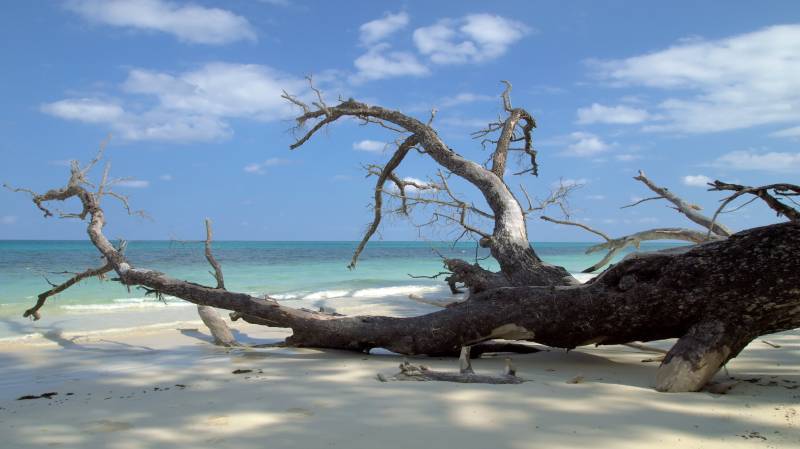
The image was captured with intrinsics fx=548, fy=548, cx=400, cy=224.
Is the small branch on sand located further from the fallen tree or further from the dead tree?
the dead tree

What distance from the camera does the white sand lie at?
2566mm

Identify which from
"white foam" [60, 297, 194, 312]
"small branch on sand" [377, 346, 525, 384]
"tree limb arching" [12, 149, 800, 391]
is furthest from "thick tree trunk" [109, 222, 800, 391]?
"white foam" [60, 297, 194, 312]

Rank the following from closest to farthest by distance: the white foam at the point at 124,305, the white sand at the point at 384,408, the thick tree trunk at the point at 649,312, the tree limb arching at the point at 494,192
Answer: the white sand at the point at 384,408 < the thick tree trunk at the point at 649,312 < the tree limb arching at the point at 494,192 < the white foam at the point at 124,305

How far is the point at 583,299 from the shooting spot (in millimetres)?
4066

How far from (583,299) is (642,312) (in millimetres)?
419

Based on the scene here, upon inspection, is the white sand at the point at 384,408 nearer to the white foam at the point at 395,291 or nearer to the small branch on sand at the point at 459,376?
the small branch on sand at the point at 459,376

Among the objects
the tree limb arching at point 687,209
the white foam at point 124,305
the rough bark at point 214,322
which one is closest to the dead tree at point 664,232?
the tree limb arching at point 687,209

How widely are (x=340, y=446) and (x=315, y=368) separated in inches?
77.5

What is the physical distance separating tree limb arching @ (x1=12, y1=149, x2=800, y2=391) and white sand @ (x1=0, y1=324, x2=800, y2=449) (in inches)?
10.6

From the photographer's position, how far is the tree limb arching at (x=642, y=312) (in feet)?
11.0

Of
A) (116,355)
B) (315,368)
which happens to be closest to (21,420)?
(315,368)

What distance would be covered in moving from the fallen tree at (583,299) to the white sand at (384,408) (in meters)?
0.28

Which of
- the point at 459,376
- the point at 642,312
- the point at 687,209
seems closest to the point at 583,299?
the point at 642,312

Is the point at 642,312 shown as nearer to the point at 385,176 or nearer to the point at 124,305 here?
the point at 385,176
